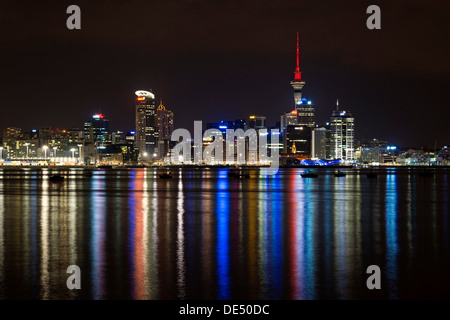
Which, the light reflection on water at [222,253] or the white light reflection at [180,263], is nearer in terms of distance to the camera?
the white light reflection at [180,263]

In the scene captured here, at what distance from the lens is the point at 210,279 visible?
17.3 m

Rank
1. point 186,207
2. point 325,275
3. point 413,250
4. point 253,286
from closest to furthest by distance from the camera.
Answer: point 253,286
point 325,275
point 413,250
point 186,207

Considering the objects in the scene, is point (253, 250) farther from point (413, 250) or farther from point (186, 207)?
point (186, 207)

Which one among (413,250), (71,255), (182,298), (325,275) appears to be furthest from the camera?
(413,250)

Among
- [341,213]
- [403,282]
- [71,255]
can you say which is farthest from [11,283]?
[341,213]

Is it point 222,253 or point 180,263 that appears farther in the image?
point 222,253

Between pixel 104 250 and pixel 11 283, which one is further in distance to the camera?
pixel 104 250

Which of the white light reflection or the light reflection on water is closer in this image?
the white light reflection

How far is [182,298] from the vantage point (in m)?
15.1
